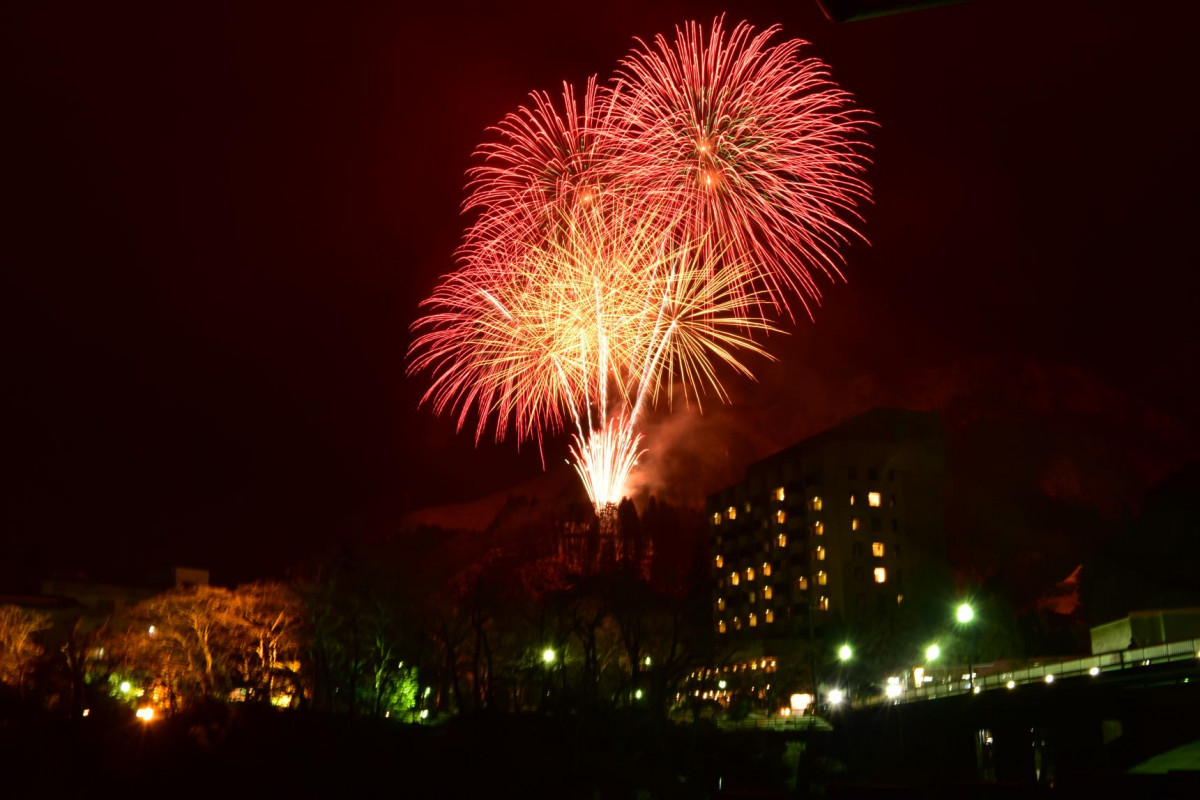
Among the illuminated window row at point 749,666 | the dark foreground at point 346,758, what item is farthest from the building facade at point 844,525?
the dark foreground at point 346,758

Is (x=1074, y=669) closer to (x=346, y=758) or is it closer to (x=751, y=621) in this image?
(x=346, y=758)

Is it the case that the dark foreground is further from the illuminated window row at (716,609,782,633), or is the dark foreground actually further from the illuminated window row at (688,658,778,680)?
the illuminated window row at (716,609,782,633)

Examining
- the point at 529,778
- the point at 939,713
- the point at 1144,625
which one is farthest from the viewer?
the point at 1144,625

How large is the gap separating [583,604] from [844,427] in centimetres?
5023

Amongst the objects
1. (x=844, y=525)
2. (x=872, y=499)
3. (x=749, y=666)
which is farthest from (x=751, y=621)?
(x=749, y=666)

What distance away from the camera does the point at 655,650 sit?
60750 millimetres

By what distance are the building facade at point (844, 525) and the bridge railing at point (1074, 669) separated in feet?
130

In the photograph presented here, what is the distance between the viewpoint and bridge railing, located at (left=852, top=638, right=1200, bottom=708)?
124ft

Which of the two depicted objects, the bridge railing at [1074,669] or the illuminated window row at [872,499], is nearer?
the bridge railing at [1074,669]

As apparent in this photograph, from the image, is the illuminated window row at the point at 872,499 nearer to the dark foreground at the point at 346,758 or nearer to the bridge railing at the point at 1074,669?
the bridge railing at the point at 1074,669

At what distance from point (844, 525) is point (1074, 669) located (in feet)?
182

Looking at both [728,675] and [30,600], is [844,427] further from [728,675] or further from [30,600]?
[30,600]

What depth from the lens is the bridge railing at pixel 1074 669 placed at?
37.8 m

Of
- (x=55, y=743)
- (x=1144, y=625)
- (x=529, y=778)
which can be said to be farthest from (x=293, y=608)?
(x=1144, y=625)
